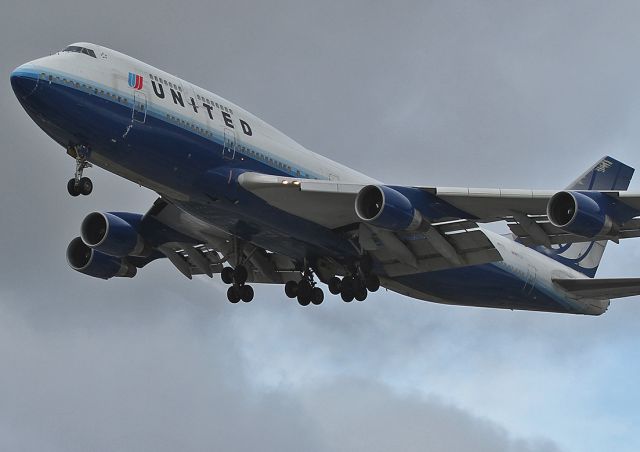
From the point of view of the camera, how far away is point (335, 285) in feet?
139

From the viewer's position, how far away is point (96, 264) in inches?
1805

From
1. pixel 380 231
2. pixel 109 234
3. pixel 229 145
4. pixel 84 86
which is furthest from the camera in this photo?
pixel 109 234

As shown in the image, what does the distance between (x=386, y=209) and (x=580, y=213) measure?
226 inches

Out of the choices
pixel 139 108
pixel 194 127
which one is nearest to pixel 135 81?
pixel 139 108

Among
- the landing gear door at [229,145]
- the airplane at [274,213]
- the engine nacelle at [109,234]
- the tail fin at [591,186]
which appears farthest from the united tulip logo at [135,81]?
the tail fin at [591,186]

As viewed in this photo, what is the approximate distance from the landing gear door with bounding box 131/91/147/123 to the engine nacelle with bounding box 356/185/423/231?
7.04m

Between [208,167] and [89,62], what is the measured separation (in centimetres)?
470

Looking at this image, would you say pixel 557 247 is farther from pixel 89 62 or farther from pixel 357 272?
pixel 89 62

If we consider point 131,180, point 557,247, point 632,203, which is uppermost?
point 557,247

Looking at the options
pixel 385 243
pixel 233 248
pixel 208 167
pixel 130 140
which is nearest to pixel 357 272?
pixel 385 243

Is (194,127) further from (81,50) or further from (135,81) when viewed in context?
(81,50)

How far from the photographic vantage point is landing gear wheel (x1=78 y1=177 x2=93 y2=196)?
35.5m

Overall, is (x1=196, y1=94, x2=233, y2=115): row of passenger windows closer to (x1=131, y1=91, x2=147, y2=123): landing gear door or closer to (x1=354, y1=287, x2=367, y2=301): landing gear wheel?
(x1=131, y1=91, x2=147, y2=123): landing gear door

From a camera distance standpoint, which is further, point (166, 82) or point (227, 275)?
point (227, 275)
